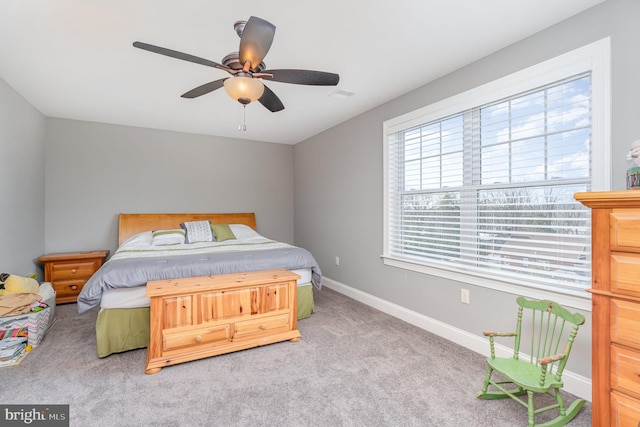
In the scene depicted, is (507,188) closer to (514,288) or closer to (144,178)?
(514,288)

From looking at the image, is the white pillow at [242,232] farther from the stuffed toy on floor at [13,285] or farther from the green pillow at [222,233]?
the stuffed toy on floor at [13,285]

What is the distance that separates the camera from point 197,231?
167 inches

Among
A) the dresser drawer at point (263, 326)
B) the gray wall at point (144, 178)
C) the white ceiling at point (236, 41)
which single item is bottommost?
the dresser drawer at point (263, 326)

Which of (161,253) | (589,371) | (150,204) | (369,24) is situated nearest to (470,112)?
(369,24)

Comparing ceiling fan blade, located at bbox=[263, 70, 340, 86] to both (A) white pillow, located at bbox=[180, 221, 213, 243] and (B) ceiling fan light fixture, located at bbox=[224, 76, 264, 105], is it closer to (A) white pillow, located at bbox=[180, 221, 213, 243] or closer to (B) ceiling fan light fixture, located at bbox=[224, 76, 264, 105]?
(B) ceiling fan light fixture, located at bbox=[224, 76, 264, 105]

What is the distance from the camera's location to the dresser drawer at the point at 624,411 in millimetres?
1260

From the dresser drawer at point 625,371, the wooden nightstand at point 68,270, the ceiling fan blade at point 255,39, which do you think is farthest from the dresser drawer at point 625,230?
the wooden nightstand at point 68,270

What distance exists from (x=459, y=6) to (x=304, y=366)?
2665 mm

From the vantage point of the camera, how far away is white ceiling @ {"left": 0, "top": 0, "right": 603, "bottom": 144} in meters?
1.87

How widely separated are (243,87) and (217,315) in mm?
1781

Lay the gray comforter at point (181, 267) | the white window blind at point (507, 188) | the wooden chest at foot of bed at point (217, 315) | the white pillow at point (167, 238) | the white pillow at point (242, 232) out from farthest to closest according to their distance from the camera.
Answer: the white pillow at point (242, 232) → the white pillow at point (167, 238) → the gray comforter at point (181, 267) → the wooden chest at foot of bed at point (217, 315) → the white window blind at point (507, 188)

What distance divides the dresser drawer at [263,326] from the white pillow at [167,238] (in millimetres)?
1881

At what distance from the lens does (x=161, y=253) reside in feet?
10.3

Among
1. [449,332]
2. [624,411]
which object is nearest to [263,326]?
[449,332]
